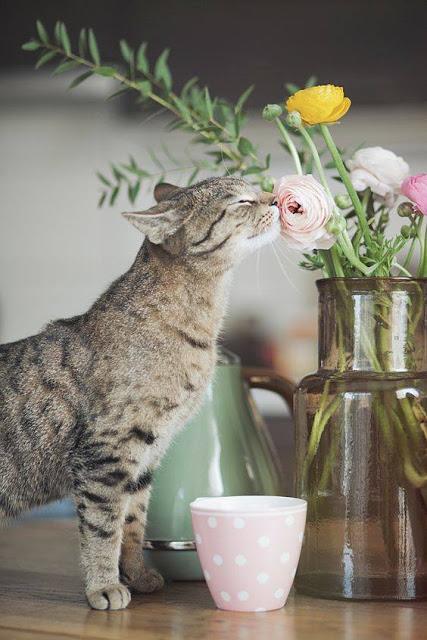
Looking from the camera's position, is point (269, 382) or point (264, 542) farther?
point (269, 382)

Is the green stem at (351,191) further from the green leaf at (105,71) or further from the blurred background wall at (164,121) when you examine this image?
the blurred background wall at (164,121)

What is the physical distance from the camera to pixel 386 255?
0.95m

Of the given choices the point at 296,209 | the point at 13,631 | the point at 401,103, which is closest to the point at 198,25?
the point at 401,103

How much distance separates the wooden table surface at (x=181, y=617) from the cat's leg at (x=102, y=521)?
0.12ft

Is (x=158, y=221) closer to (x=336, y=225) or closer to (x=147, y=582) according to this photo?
(x=336, y=225)

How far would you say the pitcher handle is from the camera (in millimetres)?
1138

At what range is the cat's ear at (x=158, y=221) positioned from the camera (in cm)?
101

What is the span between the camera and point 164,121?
313 cm

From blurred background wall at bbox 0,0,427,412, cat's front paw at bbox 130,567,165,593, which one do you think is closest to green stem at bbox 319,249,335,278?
cat's front paw at bbox 130,567,165,593

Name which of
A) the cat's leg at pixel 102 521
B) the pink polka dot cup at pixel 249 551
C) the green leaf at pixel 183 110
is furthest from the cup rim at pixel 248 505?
the green leaf at pixel 183 110

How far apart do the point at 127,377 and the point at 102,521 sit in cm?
15

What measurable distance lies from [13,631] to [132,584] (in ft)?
0.71

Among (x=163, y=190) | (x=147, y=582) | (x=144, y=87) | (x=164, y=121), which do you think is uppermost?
(x=164, y=121)

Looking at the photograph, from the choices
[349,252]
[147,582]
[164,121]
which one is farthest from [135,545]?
[164,121]
